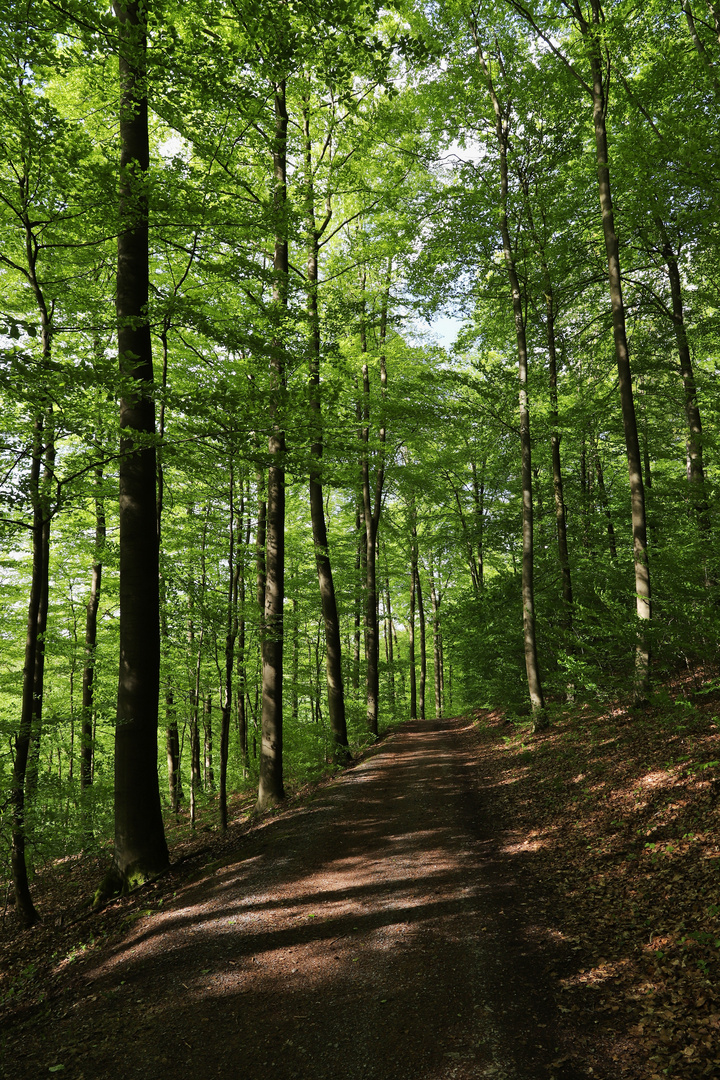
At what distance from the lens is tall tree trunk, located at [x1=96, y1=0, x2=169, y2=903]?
259 inches

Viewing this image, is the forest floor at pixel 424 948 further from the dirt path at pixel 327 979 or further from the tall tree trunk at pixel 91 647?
the tall tree trunk at pixel 91 647

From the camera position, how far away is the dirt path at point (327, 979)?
3295 mm

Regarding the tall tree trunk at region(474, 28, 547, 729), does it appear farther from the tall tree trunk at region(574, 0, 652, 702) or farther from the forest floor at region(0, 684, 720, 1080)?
the forest floor at region(0, 684, 720, 1080)

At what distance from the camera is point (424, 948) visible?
4.40 meters

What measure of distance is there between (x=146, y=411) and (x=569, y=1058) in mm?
7653

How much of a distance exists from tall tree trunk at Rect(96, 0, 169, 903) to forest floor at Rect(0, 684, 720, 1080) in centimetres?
63

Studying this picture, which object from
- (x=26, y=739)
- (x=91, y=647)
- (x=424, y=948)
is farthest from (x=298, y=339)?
(x=424, y=948)

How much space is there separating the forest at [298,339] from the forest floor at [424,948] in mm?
1405

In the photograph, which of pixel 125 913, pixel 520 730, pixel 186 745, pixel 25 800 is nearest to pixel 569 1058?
pixel 125 913

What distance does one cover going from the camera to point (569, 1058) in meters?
3.12

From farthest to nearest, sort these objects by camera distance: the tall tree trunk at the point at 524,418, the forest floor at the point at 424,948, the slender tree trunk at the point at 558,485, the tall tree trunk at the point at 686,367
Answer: the slender tree trunk at the point at 558,485
the tall tree trunk at the point at 686,367
the tall tree trunk at the point at 524,418
the forest floor at the point at 424,948

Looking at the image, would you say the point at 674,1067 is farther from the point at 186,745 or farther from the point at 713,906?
the point at 186,745

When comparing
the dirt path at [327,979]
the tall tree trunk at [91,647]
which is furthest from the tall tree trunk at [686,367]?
the tall tree trunk at [91,647]

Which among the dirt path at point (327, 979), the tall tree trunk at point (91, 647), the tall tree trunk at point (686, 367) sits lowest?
the dirt path at point (327, 979)
